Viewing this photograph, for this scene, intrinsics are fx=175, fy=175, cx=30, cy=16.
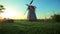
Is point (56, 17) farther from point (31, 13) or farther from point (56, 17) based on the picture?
point (31, 13)

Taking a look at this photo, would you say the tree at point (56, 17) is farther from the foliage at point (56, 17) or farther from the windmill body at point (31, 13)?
the windmill body at point (31, 13)

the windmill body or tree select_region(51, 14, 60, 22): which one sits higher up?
the windmill body

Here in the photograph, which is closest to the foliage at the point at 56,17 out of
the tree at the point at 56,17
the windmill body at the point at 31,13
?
the tree at the point at 56,17

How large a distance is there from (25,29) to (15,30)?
56 centimetres

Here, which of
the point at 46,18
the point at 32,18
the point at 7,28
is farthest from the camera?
the point at 32,18

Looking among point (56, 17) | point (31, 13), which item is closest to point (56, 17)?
point (56, 17)

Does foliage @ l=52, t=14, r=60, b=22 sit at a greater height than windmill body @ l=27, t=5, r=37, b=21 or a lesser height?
lesser

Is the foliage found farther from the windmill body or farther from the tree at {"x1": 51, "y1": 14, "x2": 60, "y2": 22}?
the windmill body

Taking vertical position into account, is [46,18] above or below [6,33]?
above

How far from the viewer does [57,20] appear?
12.3 meters

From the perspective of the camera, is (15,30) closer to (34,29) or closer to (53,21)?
(34,29)

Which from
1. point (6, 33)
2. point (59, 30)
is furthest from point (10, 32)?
point (59, 30)

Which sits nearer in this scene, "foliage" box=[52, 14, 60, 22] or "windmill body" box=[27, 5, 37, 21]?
"foliage" box=[52, 14, 60, 22]

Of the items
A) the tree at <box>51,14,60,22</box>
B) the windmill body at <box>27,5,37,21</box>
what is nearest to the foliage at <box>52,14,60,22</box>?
the tree at <box>51,14,60,22</box>
